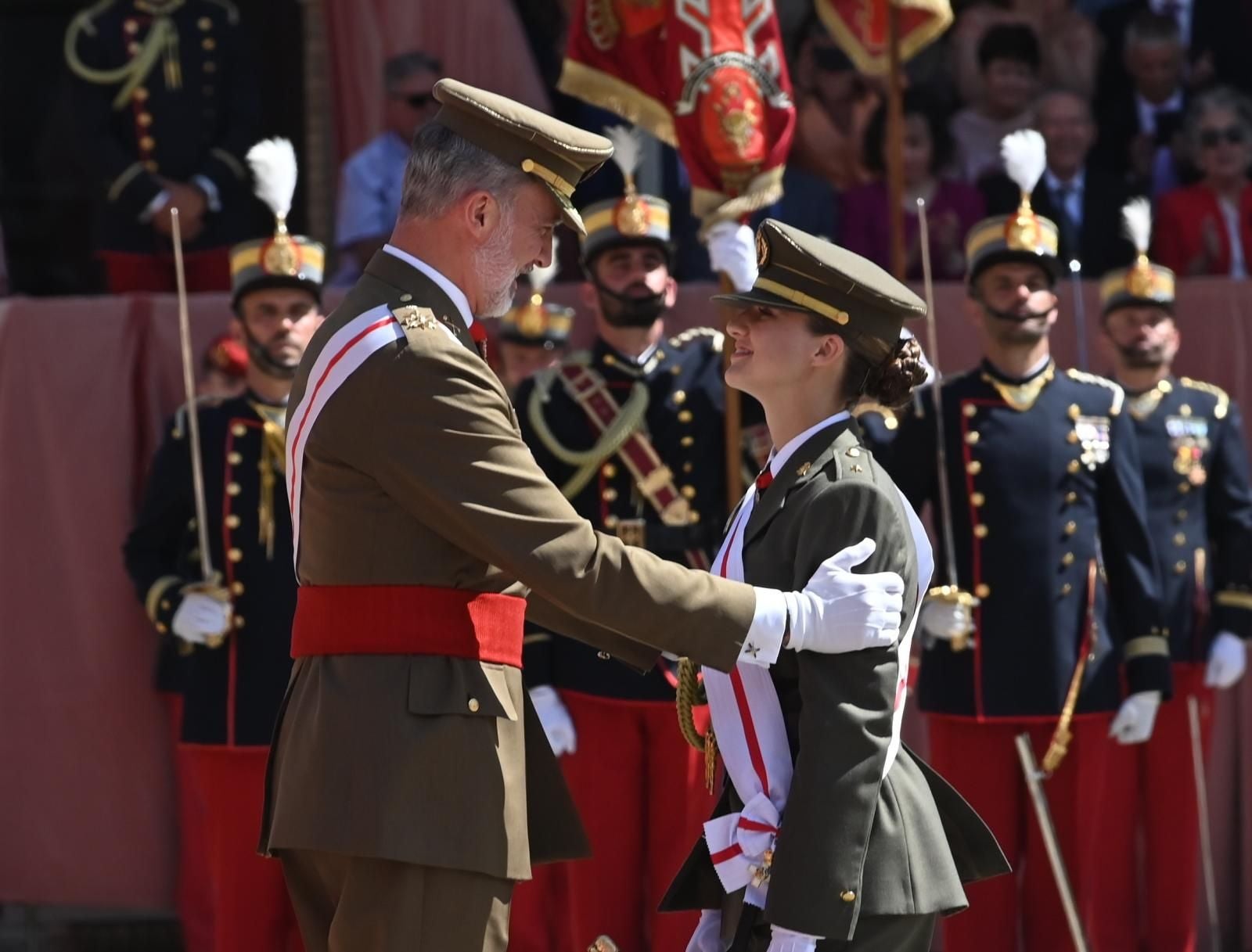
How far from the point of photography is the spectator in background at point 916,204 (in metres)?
7.14

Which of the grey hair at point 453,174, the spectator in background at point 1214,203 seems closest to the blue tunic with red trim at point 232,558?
the grey hair at point 453,174

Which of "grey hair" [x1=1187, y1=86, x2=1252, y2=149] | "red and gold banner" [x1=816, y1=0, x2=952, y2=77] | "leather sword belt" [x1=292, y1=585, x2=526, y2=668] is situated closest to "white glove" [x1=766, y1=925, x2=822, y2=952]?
"leather sword belt" [x1=292, y1=585, x2=526, y2=668]

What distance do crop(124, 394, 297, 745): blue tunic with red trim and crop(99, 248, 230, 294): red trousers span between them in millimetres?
1353

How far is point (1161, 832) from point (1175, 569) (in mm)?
750

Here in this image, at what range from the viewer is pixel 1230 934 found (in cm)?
645

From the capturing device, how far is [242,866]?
18.2 feet

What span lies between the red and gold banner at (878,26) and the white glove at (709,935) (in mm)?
3536

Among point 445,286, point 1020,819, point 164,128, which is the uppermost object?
point 164,128

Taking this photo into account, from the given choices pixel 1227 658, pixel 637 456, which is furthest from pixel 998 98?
pixel 637 456

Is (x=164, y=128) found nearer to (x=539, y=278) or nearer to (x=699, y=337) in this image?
(x=539, y=278)

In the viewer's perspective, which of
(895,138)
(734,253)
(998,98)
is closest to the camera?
A: (734,253)

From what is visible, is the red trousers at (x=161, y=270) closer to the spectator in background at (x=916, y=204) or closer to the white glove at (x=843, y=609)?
the spectator in background at (x=916, y=204)

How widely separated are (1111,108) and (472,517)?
5.31m

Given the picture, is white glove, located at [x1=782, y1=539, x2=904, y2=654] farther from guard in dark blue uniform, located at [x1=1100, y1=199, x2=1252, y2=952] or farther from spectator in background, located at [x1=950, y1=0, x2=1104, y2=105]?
spectator in background, located at [x1=950, y1=0, x2=1104, y2=105]
